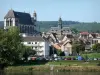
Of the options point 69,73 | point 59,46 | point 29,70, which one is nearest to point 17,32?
point 29,70

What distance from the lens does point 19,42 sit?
234ft

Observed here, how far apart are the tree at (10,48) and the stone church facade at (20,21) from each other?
195ft

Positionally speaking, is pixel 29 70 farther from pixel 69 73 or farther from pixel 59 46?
pixel 59 46

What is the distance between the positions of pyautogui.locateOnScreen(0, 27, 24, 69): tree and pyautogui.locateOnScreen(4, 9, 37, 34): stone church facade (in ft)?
195

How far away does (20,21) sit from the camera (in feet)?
439

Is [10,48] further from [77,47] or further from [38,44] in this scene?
[77,47]

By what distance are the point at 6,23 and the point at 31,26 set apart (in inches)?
407

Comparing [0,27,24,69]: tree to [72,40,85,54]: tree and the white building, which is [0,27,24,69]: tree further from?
[72,40,85,54]: tree

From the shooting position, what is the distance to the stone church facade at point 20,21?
431 ft

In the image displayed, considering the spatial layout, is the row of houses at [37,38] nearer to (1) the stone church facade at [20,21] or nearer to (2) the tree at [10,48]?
(1) the stone church facade at [20,21]

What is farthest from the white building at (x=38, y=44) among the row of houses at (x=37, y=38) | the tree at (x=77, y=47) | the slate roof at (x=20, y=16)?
the slate roof at (x=20, y=16)

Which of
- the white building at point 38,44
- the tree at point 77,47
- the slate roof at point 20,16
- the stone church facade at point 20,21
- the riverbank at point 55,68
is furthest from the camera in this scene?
the slate roof at point 20,16

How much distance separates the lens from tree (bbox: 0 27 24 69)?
65.4 meters

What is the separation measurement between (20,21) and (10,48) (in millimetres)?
67502
